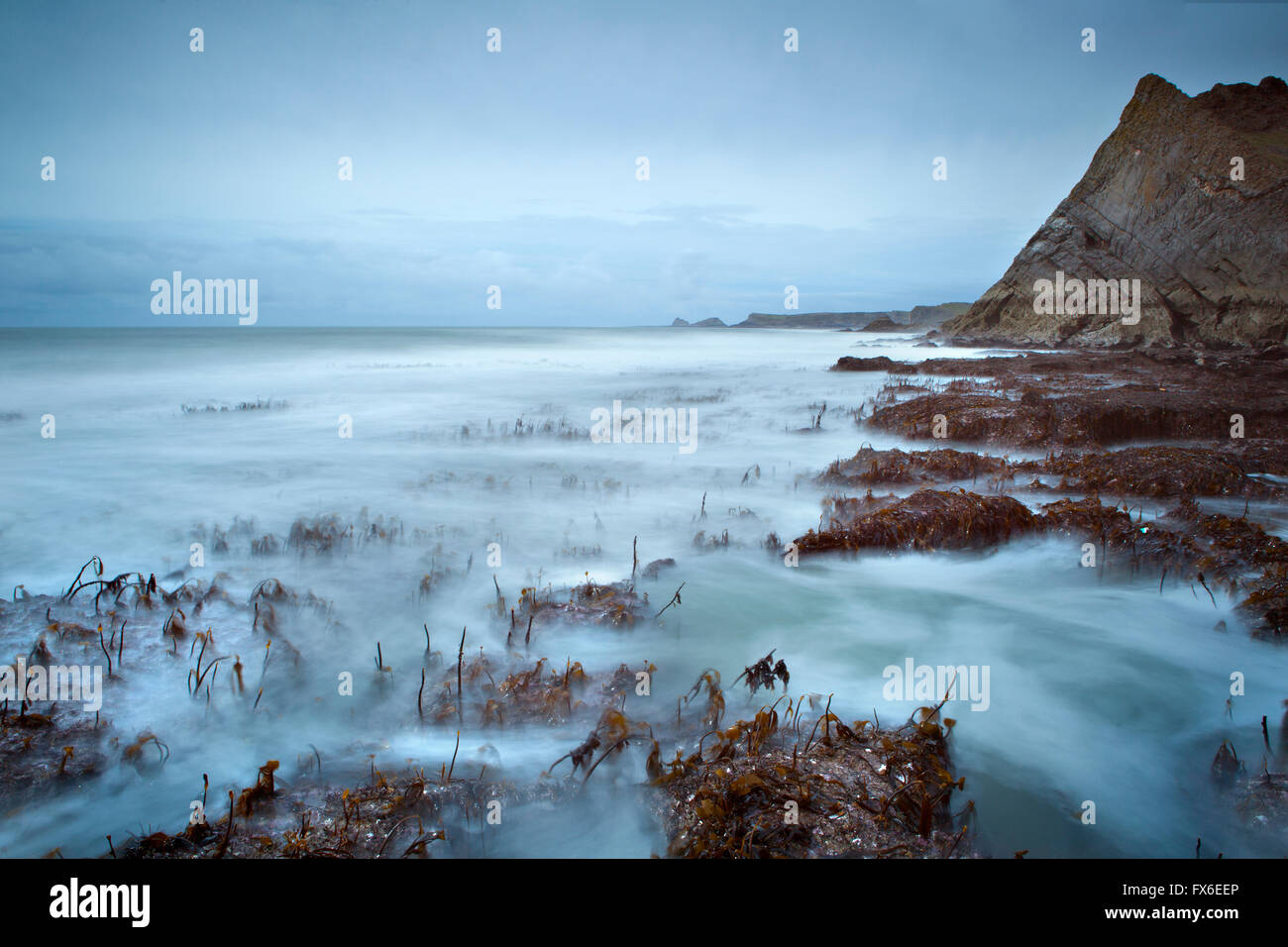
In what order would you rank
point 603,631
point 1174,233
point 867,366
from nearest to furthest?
1. point 603,631
2. point 867,366
3. point 1174,233

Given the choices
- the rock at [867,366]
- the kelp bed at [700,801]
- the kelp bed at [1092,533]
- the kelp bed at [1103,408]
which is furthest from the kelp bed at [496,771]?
the rock at [867,366]

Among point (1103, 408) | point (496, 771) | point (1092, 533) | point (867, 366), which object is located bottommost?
point (496, 771)

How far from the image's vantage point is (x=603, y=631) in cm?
482

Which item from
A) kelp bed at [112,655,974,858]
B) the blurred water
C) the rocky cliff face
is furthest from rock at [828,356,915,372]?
kelp bed at [112,655,974,858]

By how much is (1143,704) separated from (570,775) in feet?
12.9

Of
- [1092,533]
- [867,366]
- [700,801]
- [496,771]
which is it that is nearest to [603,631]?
[496,771]

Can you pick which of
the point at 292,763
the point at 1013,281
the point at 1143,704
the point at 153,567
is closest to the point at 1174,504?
the point at 1143,704

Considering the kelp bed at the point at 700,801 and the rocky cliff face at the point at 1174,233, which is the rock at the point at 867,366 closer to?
the rocky cliff face at the point at 1174,233

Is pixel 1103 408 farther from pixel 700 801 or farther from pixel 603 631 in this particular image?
pixel 700 801

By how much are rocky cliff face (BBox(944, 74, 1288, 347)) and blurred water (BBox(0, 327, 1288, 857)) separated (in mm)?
29753

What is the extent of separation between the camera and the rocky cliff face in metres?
27.4

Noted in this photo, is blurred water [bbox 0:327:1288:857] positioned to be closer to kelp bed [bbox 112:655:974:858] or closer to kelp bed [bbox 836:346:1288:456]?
kelp bed [bbox 112:655:974:858]

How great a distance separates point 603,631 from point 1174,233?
41854 mm

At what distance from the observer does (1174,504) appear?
24.0 ft
